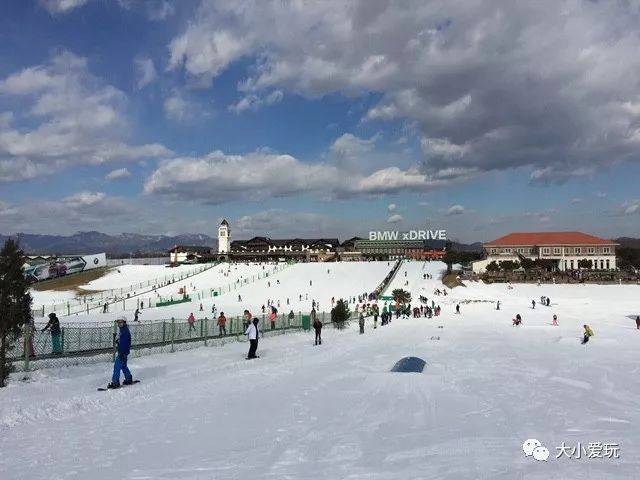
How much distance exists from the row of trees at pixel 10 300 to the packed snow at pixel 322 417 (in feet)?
2.50

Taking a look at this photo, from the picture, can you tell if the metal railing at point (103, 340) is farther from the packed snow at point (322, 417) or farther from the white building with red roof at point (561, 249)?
the white building with red roof at point (561, 249)

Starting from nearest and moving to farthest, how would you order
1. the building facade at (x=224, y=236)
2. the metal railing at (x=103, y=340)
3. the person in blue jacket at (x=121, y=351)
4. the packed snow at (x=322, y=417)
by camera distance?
1. the packed snow at (x=322, y=417)
2. the person in blue jacket at (x=121, y=351)
3. the metal railing at (x=103, y=340)
4. the building facade at (x=224, y=236)

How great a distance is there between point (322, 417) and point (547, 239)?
121 m

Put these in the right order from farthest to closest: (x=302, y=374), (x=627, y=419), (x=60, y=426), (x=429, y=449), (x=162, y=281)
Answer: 1. (x=162, y=281)
2. (x=302, y=374)
3. (x=627, y=419)
4. (x=60, y=426)
5. (x=429, y=449)

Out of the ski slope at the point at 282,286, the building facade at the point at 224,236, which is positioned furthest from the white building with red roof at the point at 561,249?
the building facade at the point at 224,236

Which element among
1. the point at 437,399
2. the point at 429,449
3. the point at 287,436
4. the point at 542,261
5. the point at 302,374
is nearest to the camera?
the point at 429,449

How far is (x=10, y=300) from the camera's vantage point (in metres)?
10.8

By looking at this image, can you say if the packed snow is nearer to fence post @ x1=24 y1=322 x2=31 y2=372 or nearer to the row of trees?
fence post @ x1=24 y1=322 x2=31 y2=372

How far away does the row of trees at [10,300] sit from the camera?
34.7 ft

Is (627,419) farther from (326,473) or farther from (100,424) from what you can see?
(100,424)

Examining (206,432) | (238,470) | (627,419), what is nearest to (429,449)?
(238,470)

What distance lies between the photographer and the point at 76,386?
1066 centimetres

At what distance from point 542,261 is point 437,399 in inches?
4111

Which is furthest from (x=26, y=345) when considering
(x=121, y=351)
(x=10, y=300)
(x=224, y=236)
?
(x=224, y=236)
